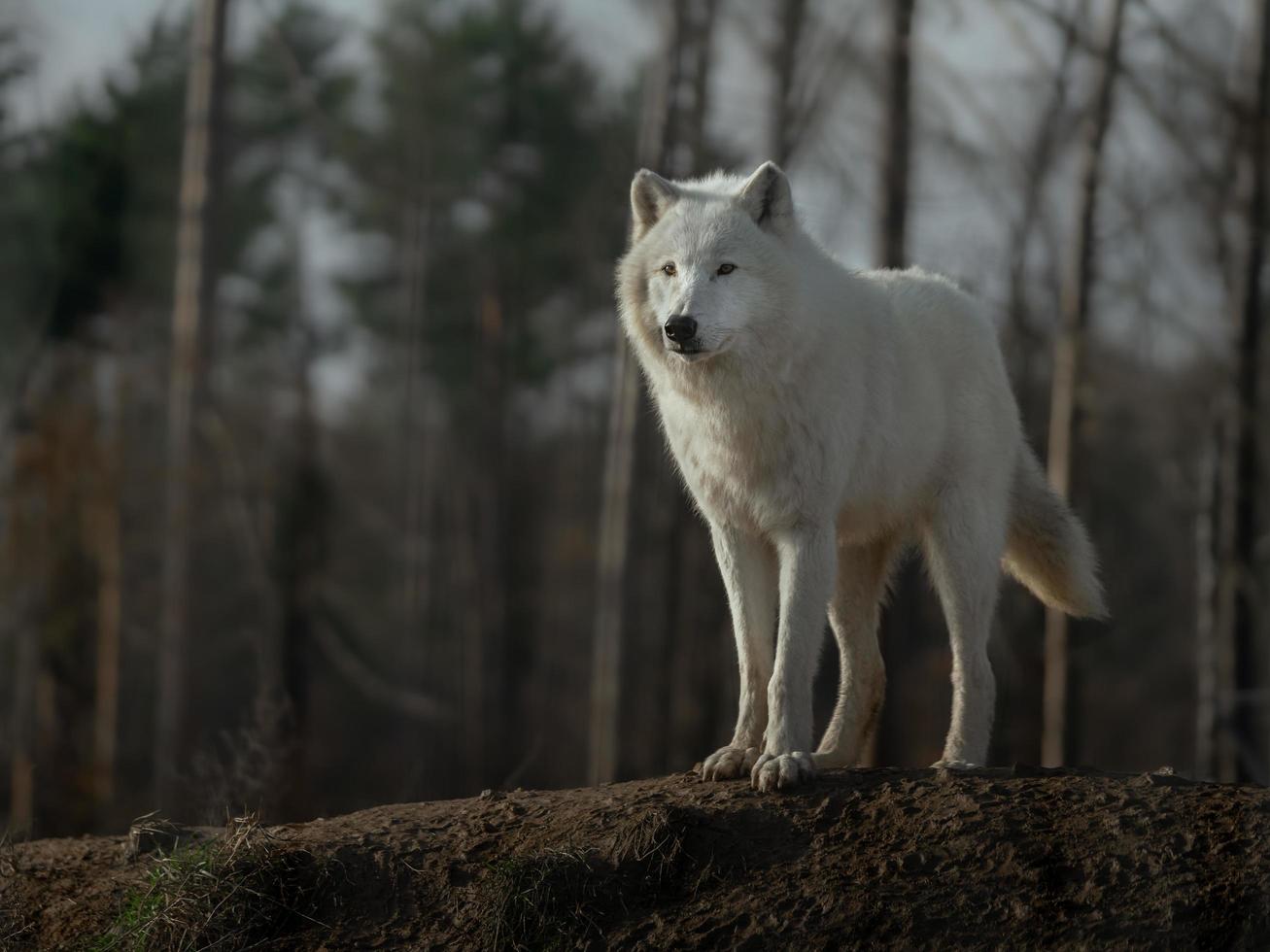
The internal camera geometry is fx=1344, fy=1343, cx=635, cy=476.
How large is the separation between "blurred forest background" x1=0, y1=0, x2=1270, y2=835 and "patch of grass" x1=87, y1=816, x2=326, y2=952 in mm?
917

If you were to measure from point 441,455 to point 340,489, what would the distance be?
2643 mm

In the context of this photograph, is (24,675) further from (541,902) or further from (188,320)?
(541,902)

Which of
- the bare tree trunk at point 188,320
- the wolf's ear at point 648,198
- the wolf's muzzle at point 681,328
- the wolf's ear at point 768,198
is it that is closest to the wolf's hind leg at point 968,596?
the wolf's ear at point 768,198

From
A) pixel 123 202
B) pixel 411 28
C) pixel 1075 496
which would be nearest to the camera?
pixel 1075 496

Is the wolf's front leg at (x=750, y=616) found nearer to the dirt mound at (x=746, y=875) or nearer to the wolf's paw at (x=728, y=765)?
the wolf's paw at (x=728, y=765)

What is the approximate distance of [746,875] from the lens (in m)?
4.43

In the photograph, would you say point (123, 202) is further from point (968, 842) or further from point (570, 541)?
point (968, 842)

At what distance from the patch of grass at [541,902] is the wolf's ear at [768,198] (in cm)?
248

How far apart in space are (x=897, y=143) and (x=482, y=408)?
17.3m

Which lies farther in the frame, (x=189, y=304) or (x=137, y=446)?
(x=137, y=446)

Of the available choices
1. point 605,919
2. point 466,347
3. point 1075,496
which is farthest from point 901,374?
point 466,347

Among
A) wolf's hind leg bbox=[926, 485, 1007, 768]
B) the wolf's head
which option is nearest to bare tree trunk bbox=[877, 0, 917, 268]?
wolf's hind leg bbox=[926, 485, 1007, 768]

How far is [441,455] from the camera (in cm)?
3322

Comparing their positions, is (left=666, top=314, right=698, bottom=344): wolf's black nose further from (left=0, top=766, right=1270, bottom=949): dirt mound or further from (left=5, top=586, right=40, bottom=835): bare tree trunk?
(left=5, top=586, right=40, bottom=835): bare tree trunk
